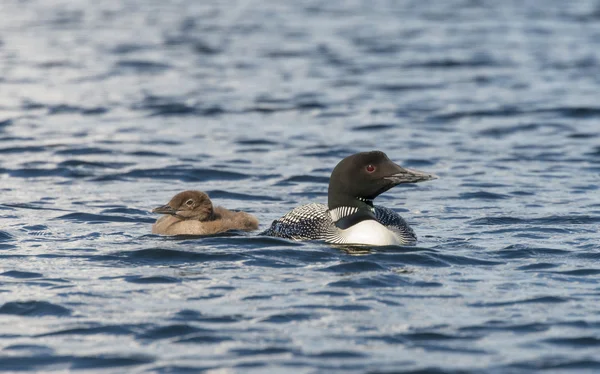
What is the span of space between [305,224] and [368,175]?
0.67m

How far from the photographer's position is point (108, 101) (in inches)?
775

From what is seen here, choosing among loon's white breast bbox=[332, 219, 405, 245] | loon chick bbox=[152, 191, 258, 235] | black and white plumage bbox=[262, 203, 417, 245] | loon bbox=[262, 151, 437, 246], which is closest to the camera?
loon's white breast bbox=[332, 219, 405, 245]

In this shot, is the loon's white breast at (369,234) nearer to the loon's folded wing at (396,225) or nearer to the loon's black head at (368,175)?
the loon's folded wing at (396,225)

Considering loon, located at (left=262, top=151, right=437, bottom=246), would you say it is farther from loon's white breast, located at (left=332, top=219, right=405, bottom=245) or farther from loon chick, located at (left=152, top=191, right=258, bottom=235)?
loon chick, located at (left=152, top=191, right=258, bottom=235)

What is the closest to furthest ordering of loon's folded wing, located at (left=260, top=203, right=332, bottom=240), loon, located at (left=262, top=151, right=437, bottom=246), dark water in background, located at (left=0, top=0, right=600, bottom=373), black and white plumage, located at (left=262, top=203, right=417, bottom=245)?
dark water in background, located at (left=0, top=0, right=600, bottom=373) < loon, located at (left=262, top=151, right=437, bottom=246) < black and white plumage, located at (left=262, top=203, right=417, bottom=245) < loon's folded wing, located at (left=260, top=203, right=332, bottom=240)

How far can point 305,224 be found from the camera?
32.2 ft

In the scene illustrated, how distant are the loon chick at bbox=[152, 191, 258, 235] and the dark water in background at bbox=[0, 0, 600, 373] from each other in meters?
0.29

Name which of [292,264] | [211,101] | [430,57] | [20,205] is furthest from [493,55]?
[292,264]

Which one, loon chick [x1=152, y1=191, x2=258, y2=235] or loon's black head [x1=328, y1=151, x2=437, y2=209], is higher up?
loon's black head [x1=328, y1=151, x2=437, y2=209]

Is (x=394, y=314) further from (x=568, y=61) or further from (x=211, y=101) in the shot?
(x=568, y=61)

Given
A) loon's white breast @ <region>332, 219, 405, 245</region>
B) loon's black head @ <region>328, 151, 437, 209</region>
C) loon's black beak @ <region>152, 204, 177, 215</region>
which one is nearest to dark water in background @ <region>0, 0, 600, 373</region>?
loon's white breast @ <region>332, 219, 405, 245</region>

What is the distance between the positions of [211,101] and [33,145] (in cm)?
452

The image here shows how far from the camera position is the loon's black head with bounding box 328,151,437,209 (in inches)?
380

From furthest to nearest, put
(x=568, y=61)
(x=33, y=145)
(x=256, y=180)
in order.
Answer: (x=568, y=61) → (x=33, y=145) → (x=256, y=180)
